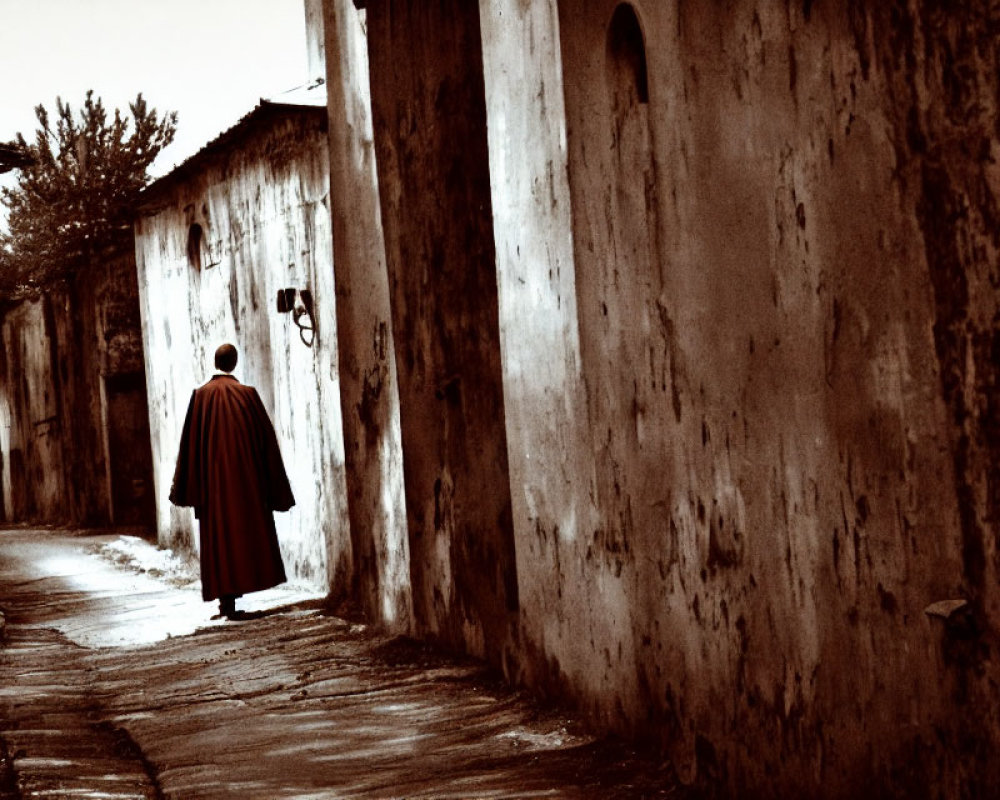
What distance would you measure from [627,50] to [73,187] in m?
24.9

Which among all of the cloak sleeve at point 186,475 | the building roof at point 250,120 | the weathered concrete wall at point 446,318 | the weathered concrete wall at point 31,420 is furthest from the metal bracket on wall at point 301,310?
the weathered concrete wall at point 31,420

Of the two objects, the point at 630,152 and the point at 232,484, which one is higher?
the point at 630,152

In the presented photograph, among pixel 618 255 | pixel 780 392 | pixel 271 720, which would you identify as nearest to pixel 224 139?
pixel 271 720

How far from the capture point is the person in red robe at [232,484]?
9382 millimetres

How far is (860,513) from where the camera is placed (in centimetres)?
337

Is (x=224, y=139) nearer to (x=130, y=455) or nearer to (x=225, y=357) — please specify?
(x=225, y=357)

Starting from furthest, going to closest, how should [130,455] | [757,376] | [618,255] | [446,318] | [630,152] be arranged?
[130,455] < [446,318] < [618,255] < [630,152] < [757,376]

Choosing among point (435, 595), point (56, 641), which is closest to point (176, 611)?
point (56, 641)

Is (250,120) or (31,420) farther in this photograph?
(31,420)

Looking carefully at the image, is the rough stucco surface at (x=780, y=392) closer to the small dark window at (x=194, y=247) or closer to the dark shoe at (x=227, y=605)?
the dark shoe at (x=227, y=605)

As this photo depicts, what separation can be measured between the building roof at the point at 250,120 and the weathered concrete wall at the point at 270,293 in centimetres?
3

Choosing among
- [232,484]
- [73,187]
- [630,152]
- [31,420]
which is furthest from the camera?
[73,187]

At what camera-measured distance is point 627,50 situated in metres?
4.82

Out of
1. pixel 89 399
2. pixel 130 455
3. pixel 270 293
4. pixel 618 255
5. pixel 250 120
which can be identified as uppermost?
pixel 250 120
